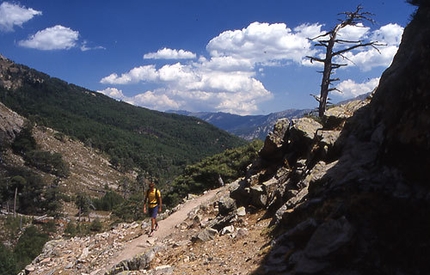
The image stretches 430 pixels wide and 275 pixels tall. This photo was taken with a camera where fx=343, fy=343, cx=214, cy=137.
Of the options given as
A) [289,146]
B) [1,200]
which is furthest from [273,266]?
[1,200]

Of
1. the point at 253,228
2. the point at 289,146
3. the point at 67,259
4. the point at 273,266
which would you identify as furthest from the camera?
the point at 67,259

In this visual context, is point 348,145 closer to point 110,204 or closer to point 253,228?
point 253,228

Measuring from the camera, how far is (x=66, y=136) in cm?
16138

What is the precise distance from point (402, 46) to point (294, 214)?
A: 20.4 feet

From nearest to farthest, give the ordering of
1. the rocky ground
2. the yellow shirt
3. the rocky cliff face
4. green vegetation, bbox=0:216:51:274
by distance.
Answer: the rocky cliff face
the rocky ground
the yellow shirt
green vegetation, bbox=0:216:51:274

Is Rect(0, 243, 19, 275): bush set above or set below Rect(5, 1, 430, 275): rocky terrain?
below

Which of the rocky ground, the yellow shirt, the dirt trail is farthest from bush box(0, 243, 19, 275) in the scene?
the yellow shirt

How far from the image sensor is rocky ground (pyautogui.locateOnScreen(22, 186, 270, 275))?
9305mm

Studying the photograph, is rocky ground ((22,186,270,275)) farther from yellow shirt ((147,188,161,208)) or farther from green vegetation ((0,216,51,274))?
green vegetation ((0,216,51,274))

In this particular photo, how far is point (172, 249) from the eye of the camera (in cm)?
1190

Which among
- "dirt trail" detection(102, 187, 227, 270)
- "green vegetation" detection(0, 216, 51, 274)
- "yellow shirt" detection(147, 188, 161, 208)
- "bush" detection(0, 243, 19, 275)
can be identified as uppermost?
"yellow shirt" detection(147, 188, 161, 208)

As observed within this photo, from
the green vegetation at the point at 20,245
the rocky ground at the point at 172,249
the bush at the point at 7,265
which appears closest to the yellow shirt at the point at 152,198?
the rocky ground at the point at 172,249

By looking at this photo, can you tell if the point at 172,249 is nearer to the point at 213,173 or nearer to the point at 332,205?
the point at 332,205

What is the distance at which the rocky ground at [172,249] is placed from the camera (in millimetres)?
9305
